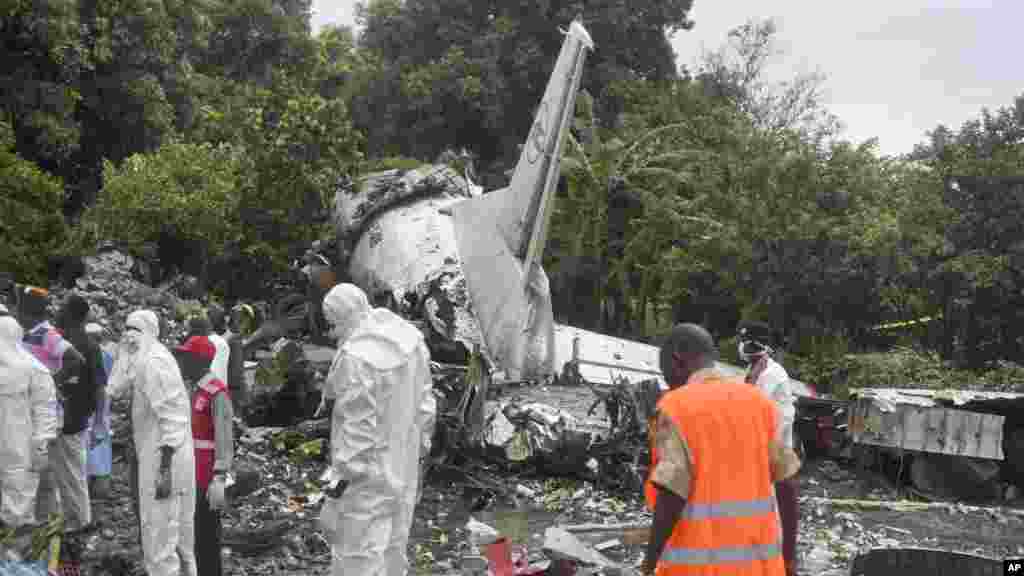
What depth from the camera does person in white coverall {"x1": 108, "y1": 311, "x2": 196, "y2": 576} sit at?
552 cm

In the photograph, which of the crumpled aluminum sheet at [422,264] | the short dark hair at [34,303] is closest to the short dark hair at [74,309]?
the short dark hair at [34,303]

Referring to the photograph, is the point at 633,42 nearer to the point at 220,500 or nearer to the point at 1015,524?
the point at 1015,524

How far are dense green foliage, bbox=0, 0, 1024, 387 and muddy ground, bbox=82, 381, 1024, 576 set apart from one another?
21.4ft

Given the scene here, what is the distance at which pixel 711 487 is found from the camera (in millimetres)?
3375

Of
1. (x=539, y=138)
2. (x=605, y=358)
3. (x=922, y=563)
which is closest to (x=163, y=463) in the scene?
(x=922, y=563)

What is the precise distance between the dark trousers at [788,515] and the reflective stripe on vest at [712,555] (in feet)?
1.31

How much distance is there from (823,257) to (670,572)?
1640 cm

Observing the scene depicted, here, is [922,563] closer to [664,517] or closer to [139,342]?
[664,517]

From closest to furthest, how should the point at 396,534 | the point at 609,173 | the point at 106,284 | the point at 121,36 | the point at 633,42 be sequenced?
the point at 396,534, the point at 106,284, the point at 121,36, the point at 609,173, the point at 633,42

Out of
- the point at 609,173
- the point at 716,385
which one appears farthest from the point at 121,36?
the point at 716,385

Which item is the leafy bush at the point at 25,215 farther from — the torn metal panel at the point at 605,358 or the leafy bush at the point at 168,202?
the torn metal panel at the point at 605,358

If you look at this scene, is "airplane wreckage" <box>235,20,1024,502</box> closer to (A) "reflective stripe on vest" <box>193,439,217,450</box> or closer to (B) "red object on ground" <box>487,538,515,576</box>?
(A) "reflective stripe on vest" <box>193,439,217,450</box>

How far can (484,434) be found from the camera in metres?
10.9

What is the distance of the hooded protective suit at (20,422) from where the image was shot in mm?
6008
